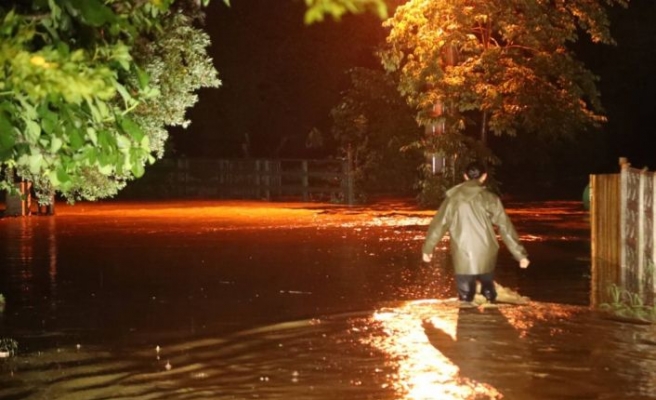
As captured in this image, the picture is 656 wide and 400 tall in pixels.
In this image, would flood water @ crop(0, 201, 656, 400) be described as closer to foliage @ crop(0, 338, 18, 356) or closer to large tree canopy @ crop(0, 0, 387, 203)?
foliage @ crop(0, 338, 18, 356)

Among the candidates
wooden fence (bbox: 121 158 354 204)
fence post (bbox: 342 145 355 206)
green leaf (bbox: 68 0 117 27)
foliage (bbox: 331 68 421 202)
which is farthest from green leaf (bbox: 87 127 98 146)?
foliage (bbox: 331 68 421 202)

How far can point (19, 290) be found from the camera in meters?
14.6

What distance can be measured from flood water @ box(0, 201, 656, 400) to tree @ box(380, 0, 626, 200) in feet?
31.5

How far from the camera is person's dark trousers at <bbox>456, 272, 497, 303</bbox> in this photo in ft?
38.3

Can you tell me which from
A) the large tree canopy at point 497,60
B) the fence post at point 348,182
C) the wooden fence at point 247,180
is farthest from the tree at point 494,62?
the wooden fence at point 247,180

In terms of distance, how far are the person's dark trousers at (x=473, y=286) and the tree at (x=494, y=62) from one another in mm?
18335

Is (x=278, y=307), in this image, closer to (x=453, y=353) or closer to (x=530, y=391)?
(x=453, y=353)

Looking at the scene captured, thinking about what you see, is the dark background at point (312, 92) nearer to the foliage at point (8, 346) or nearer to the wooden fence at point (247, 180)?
the wooden fence at point (247, 180)

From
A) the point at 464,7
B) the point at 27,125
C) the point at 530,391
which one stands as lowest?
the point at 530,391

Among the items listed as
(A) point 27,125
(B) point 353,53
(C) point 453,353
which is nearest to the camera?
(A) point 27,125

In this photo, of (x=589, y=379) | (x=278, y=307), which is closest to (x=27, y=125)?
(x=589, y=379)

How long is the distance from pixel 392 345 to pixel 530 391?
2056 mm

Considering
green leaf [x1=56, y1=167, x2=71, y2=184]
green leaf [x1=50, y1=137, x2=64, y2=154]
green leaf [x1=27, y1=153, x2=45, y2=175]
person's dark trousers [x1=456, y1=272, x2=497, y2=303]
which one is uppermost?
green leaf [x1=50, y1=137, x2=64, y2=154]

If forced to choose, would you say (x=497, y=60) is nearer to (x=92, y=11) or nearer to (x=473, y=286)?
(x=473, y=286)
